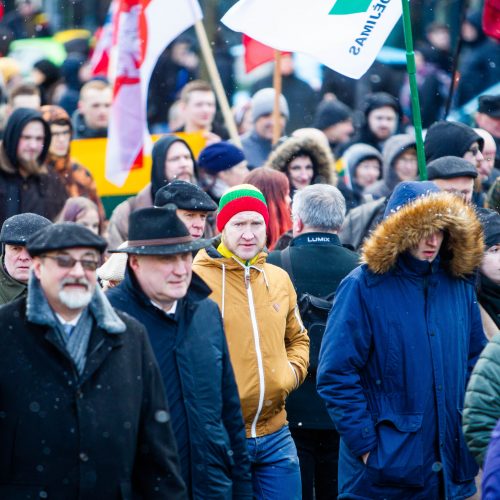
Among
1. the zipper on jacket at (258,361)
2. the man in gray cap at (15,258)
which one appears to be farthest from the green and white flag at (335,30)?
the man in gray cap at (15,258)

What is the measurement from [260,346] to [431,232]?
3.73 ft

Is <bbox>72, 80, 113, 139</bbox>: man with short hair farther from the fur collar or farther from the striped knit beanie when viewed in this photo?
the fur collar

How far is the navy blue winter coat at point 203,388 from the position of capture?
5.84 metres

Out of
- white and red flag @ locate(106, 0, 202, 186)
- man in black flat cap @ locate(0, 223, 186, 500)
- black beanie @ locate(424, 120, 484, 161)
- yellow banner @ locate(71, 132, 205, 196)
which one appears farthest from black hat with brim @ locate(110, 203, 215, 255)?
yellow banner @ locate(71, 132, 205, 196)

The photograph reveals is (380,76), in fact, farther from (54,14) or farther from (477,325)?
(477,325)

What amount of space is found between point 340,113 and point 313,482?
7.04 m

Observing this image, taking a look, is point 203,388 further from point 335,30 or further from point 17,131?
point 17,131

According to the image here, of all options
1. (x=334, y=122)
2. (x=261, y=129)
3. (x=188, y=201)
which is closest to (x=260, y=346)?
(x=188, y=201)

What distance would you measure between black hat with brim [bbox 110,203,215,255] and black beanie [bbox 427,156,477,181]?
311 cm

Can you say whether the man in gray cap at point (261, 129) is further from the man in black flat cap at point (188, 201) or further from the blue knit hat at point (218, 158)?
the man in black flat cap at point (188, 201)

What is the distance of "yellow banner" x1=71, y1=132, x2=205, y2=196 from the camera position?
1202 centimetres

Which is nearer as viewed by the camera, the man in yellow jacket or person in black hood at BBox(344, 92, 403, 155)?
the man in yellow jacket

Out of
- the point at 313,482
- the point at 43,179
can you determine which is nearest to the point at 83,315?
the point at 313,482

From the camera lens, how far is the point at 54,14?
22781 mm
